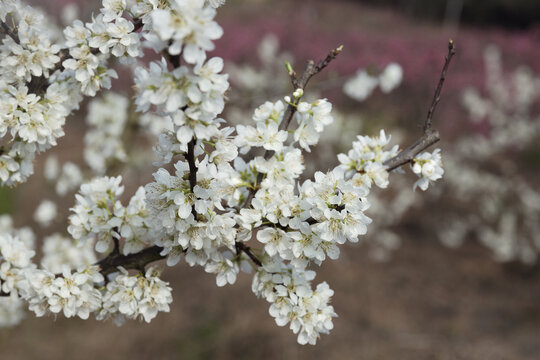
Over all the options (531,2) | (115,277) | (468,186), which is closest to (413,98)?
(468,186)

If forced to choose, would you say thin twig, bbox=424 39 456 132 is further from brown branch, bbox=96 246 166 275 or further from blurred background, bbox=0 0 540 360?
brown branch, bbox=96 246 166 275

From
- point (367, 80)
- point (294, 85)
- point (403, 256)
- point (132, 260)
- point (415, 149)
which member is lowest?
point (403, 256)

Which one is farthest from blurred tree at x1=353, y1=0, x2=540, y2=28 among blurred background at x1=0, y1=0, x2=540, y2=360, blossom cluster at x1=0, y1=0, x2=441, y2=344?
blossom cluster at x1=0, y1=0, x2=441, y2=344

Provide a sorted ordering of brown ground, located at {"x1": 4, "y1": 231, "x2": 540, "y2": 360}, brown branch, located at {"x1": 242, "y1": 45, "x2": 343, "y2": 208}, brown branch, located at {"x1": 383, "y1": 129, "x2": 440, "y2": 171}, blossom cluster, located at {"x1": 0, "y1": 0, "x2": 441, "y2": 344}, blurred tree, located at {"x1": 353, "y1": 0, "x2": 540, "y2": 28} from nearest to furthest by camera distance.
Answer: blossom cluster, located at {"x1": 0, "y1": 0, "x2": 441, "y2": 344} < brown branch, located at {"x1": 242, "y1": 45, "x2": 343, "y2": 208} < brown branch, located at {"x1": 383, "y1": 129, "x2": 440, "y2": 171} < brown ground, located at {"x1": 4, "y1": 231, "x2": 540, "y2": 360} < blurred tree, located at {"x1": 353, "y1": 0, "x2": 540, "y2": 28}

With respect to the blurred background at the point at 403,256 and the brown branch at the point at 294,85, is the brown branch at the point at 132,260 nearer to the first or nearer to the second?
the brown branch at the point at 294,85

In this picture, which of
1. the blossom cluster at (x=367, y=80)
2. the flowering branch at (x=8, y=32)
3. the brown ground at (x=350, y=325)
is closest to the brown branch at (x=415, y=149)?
the flowering branch at (x=8, y=32)

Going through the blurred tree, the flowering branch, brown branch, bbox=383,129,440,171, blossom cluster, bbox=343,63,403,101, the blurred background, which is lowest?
the blurred tree

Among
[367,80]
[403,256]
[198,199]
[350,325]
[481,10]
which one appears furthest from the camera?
[481,10]

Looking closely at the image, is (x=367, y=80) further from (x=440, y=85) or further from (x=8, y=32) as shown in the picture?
(x=8, y=32)

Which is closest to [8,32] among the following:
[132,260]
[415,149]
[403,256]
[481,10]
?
[132,260]
